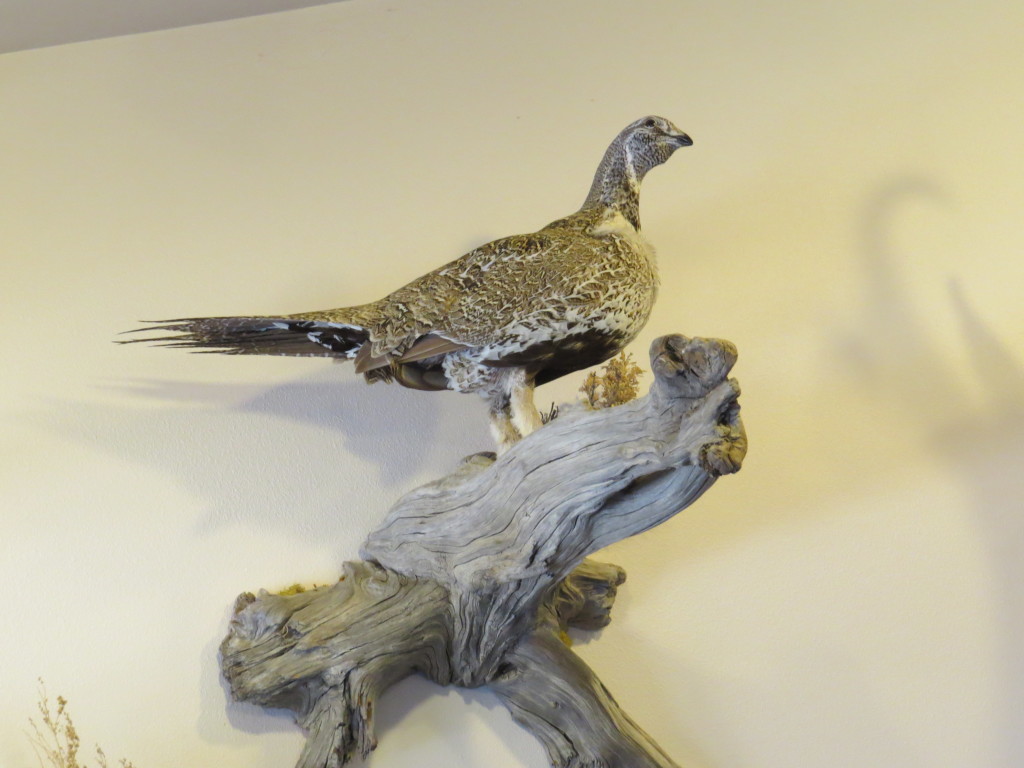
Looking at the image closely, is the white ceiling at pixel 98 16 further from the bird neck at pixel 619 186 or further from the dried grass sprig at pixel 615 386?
the dried grass sprig at pixel 615 386

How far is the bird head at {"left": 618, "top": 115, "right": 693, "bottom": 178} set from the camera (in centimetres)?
126

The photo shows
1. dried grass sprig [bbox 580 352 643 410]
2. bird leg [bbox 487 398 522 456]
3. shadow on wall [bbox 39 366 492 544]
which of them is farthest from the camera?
shadow on wall [bbox 39 366 492 544]

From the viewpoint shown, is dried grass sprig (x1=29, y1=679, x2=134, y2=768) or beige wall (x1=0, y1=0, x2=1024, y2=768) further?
beige wall (x1=0, y1=0, x2=1024, y2=768)

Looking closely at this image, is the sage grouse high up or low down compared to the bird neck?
down

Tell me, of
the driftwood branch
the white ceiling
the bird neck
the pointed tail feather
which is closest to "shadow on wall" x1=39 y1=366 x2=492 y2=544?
the driftwood branch

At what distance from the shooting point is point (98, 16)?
1561mm

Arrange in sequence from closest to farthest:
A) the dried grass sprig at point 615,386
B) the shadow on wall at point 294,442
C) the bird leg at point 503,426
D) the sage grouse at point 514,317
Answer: the sage grouse at point 514,317, the bird leg at point 503,426, the dried grass sprig at point 615,386, the shadow on wall at point 294,442

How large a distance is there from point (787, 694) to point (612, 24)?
1.33 metres

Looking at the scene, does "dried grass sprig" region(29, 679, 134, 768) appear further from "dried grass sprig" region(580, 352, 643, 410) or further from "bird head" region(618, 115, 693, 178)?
"bird head" region(618, 115, 693, 178)

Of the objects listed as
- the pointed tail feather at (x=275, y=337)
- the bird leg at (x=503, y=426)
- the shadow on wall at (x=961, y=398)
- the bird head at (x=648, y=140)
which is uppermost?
the bird head at (x=648, y=140)

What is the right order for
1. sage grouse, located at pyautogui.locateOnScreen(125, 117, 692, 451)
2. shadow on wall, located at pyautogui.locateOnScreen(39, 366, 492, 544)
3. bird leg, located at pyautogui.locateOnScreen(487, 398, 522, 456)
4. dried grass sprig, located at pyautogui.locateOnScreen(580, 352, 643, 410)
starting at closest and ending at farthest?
sage grouse, located at pyautogui.locateOnScreen(125, 117, 692, 451) < bird leg, located at pyautogui.locateOnScreen(487, 398, 522, 456) < dried grass sprig, located at pyautogui.locateOnScreen(580, 352, 643, 410) < shadow on wall, located at pyautogui.locateOnScreen(39, 366, 492, 544)

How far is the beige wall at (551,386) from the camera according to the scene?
1.36m

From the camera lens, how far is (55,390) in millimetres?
1413

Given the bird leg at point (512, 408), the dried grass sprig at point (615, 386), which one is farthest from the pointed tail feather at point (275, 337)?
the dried grass sprig at point (615, 386)
